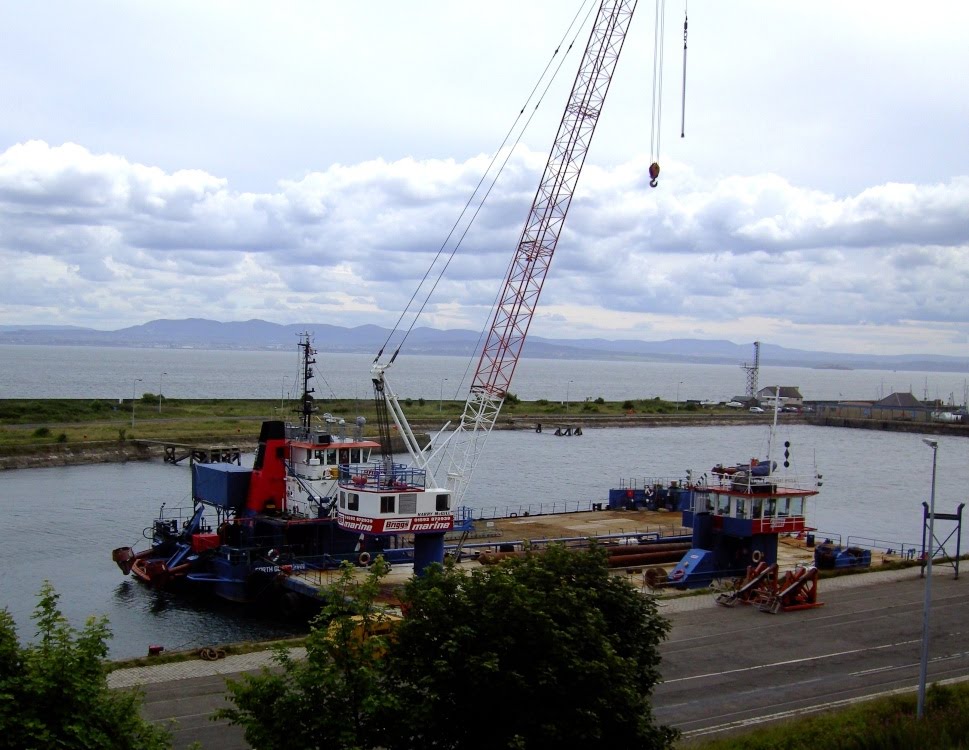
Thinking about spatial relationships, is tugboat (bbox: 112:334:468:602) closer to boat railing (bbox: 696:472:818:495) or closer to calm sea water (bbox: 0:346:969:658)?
calm sea water (bbox: 0:346:969:658)

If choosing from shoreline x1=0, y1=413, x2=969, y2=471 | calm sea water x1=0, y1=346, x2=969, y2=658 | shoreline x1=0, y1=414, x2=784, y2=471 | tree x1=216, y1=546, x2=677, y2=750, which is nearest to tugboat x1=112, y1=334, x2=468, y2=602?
calm sea water x1=0, y1=346, x2=969, y2=658

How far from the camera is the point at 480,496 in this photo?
70500mm

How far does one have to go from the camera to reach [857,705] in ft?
75.0

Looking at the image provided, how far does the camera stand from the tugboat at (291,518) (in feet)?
117

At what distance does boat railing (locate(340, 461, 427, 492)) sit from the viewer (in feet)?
118

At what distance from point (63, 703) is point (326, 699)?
3542 mm

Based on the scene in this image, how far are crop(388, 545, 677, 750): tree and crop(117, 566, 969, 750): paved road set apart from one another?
678 cm

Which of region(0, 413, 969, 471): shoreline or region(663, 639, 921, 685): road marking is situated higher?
region(0, 413, 969, 471): shoreline

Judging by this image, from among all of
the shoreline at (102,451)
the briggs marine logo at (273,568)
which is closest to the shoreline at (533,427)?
the shoreline at (102,451)

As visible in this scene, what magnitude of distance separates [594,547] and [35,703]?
981 cm

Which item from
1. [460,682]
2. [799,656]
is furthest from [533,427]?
[460,682]

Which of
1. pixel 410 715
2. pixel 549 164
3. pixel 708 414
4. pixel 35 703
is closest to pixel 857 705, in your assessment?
pixel 410 715

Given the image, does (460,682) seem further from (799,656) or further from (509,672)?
(799,656)

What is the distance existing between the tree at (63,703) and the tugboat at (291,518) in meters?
21.1
